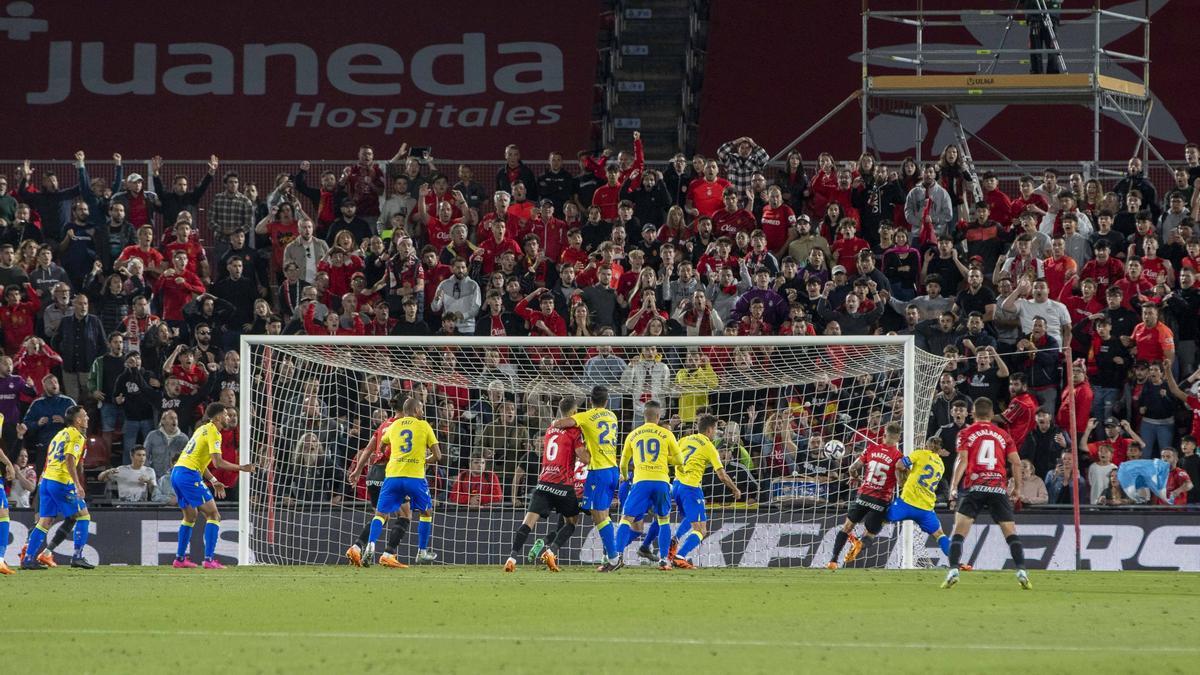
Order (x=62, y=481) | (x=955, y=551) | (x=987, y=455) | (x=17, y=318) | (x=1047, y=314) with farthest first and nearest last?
(x=17, y=318) → (x=1047, y=314) → (x=62, y=481) → (x=987, y=455) → (x=955, y=551)

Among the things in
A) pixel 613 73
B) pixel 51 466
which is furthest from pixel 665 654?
pixel 613 73

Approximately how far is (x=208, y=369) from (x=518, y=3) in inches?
359

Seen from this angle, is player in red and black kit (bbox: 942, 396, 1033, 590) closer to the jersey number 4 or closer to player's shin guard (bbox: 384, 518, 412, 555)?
the jersey number 4

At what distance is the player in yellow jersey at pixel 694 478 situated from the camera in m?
18.5

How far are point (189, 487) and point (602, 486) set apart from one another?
4338mm

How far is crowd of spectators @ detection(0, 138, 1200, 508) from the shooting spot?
66.8ft

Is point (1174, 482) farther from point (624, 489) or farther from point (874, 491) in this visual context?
point (624, 489)

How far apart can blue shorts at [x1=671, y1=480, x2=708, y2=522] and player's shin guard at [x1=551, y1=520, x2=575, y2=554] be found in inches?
47.1

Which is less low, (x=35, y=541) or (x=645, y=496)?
(x=645, y=496)

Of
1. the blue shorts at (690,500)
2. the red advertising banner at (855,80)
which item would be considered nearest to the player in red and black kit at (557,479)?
the blue shorts at (690,500)

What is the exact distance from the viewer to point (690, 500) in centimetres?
1872

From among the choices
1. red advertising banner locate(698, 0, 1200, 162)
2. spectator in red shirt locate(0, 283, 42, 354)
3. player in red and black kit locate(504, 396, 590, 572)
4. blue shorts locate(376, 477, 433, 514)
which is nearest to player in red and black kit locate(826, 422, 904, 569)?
player in red and black kit locate(504, 396, 590, 572)

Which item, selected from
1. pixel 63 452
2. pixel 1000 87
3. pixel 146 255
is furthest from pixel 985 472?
pixel 146 255

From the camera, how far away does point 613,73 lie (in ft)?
87.7
